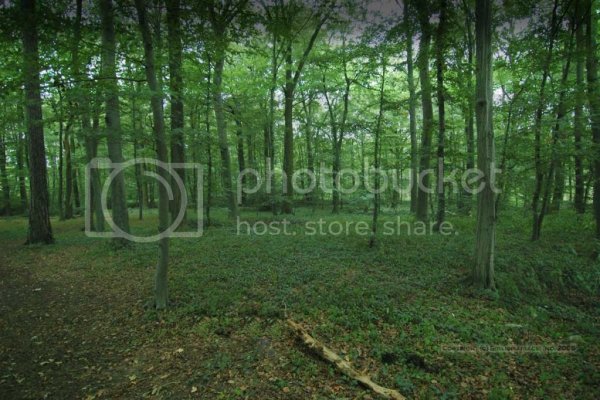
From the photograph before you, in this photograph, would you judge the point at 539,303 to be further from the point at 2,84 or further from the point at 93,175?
the point at 93,175

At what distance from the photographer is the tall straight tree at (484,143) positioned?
6102mm

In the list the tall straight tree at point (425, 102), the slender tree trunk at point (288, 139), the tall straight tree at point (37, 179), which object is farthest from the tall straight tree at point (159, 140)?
the slender tree trunk at point (288, 139)

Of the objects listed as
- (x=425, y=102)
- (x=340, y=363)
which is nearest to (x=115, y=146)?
(x=340, y=363)

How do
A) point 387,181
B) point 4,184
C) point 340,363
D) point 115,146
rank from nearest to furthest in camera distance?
point 340,363 < point 115,146 < point 387,181 < point 4,184

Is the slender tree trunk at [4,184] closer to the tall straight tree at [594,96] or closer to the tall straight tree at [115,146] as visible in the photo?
the tall straight tree at [115,146]

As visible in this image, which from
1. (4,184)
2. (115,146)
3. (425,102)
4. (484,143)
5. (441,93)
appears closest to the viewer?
(484,143)

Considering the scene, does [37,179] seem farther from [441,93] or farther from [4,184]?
[4,184]

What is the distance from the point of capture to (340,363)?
4156 millimetres

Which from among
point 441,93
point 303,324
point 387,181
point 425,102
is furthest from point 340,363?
point 387,181

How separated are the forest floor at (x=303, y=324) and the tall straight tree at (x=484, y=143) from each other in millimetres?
638

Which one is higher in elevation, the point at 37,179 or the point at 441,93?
the point at 441,93

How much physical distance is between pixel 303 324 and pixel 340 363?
3.74ft

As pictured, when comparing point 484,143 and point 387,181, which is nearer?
point 484,143

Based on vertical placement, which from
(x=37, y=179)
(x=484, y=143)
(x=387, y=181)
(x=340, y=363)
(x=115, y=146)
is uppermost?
(x=115, y=146)
